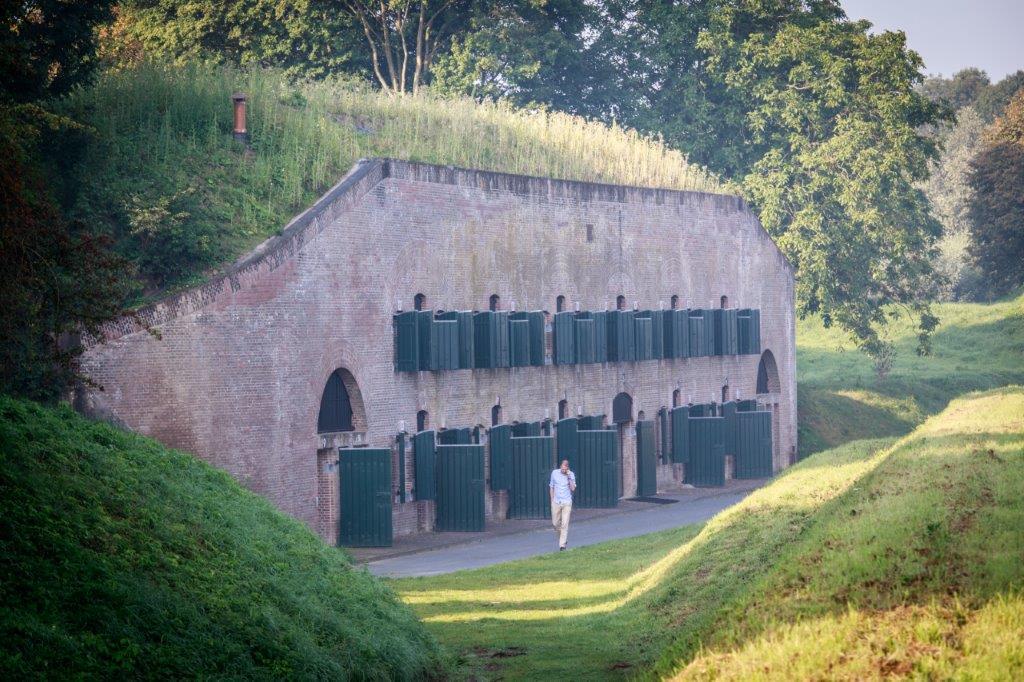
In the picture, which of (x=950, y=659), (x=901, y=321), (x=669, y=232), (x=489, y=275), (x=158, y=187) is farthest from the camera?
(x=901, y=321)

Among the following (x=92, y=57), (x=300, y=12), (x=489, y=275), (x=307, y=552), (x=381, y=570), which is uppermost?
(x=300, y=12)

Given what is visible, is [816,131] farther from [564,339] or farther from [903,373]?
[564,339]

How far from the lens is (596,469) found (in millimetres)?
33094

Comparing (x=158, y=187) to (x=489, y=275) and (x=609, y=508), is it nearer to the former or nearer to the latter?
(x=489, y=275)

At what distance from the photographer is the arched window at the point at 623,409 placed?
36.1 metres

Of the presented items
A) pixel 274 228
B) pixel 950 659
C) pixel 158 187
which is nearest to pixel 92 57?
pixel 158 187

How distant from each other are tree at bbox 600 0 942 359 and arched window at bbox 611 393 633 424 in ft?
45.1

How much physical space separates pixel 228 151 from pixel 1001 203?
40.2m

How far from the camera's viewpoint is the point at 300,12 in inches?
1810

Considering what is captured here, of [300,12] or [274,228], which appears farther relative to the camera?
[300,12]

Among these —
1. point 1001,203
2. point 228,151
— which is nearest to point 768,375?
point 228,151

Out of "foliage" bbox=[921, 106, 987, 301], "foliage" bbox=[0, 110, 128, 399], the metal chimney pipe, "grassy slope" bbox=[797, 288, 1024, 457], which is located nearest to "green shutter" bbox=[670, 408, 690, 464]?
"grassy slope" bbox=[797, 288, 1024, 457]

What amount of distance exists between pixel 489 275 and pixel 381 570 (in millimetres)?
9254

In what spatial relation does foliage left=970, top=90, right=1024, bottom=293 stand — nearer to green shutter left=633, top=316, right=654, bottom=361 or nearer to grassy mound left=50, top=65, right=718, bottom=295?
grassy mound left=50, top=65, right=718, bottom=295
